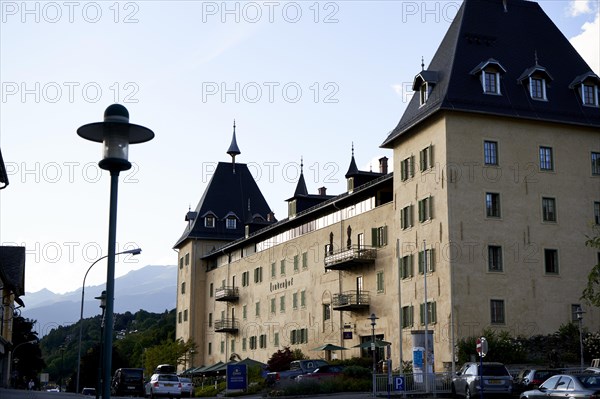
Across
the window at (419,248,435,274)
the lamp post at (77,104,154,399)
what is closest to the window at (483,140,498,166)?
the window at (419,248,435,274)

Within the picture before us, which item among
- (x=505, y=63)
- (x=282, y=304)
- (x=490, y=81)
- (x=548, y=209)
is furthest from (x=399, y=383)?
(x=282, y=304)

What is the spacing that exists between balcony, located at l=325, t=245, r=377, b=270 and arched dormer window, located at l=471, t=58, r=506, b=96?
13.5 meters

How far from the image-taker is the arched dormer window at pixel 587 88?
5338 cm

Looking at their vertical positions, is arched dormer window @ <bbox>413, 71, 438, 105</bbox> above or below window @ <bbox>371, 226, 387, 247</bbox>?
above

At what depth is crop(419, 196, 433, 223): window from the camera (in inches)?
1990

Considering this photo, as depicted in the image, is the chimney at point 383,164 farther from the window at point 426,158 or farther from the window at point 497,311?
the window at point 497,311

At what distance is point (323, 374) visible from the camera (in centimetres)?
4628

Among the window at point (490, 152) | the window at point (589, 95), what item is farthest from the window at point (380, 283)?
the window at point (589, 95)

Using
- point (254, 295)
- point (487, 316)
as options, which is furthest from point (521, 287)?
point (254, 295)

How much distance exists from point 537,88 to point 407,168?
907cm

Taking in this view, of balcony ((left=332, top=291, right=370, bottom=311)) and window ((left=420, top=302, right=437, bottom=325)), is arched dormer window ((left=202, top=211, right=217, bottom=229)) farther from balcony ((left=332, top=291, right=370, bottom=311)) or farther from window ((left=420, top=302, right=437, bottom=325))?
window ((left=420, top=302, right=437, bottom=325))

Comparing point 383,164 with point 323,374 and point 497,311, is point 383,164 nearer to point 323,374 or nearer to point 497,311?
point 497,311

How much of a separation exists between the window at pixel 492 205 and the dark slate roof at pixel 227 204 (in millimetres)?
43993

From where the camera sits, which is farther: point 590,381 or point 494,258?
point 494,258
